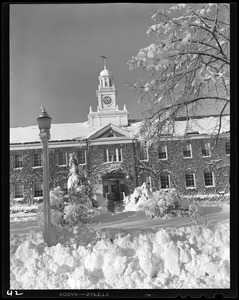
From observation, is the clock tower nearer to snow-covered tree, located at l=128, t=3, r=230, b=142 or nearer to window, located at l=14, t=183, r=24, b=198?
snow-covered tree, located at l=128, t=3, r=230, b=142

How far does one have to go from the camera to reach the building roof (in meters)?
3.24

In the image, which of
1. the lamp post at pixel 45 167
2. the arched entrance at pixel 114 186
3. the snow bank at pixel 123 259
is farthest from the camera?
the arched entrance at pixel 114 186

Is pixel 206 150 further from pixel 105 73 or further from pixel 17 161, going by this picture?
pixel 17 161

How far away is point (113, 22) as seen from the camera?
129 inches

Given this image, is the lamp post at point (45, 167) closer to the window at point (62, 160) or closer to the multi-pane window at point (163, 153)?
the window at point (62, 160)

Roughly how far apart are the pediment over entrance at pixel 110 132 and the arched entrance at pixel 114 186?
38cm

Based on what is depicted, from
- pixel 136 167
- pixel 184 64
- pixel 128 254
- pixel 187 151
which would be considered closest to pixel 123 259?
pixel 128 254

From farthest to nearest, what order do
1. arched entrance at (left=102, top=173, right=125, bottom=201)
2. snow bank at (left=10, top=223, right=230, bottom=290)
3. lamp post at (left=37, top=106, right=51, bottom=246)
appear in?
arched entrance at (left=102, top=173, right=125, bottom=201), lamp post at (left=37, top=106, right=51, bottom=246), snow bank at (left=10, top=223, right=230, bottom=290)

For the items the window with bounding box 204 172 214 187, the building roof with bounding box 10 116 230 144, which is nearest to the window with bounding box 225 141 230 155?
the building roof with bounding box 10 116 230 144

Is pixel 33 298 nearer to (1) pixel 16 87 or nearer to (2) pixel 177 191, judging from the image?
(2) pixel 177 191

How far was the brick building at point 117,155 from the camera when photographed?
325 cm

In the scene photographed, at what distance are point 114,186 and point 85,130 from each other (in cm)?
61

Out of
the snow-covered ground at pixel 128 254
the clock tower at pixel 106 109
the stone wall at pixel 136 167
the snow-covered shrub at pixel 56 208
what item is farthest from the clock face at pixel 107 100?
the snow-covered ground at pixel 128 254
